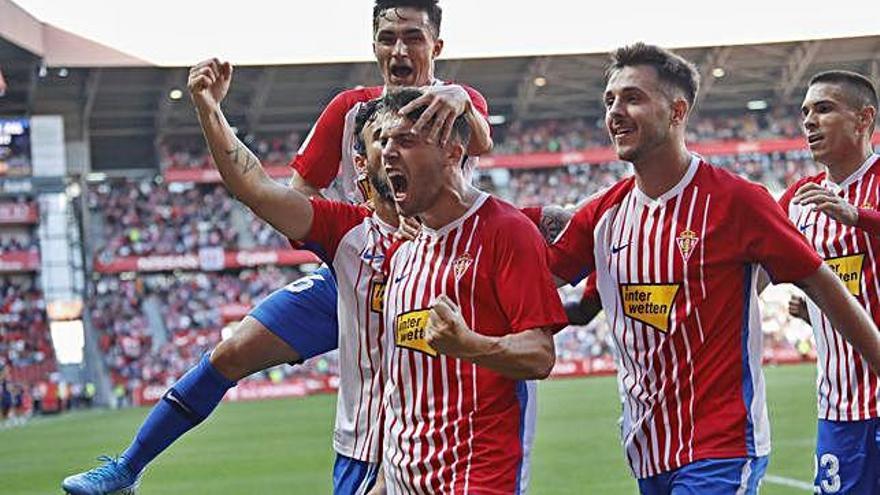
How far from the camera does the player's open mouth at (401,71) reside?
538 centimetres

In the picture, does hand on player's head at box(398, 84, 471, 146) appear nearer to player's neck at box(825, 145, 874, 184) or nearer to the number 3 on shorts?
player's neck at box(825, 145, 874, 184)

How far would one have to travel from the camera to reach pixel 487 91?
145 ft

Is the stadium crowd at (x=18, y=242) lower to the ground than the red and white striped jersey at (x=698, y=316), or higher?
higher

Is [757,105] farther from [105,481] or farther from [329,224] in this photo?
[329,224]

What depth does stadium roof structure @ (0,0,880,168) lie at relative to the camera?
39.3 metres

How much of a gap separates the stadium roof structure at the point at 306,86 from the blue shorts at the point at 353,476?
32807 millimetres

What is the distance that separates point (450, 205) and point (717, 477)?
122cm

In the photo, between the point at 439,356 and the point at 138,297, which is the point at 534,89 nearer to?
the point at 138,297

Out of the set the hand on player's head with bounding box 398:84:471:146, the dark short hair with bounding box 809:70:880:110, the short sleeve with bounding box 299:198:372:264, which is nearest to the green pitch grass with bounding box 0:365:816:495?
the dark short hair with bounding box 809:70:880:110

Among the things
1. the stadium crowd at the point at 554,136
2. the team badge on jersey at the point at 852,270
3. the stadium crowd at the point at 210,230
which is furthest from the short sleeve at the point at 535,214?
the stadium crowd at the point at 554,136

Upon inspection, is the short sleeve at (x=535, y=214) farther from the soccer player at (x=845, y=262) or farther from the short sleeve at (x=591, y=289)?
the soccer player at (x=845, y=262)

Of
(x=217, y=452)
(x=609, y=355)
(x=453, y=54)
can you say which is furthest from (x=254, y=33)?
(x=217, y=452)

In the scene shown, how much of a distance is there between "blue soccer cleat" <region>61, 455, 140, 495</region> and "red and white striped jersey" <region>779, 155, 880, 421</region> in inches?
122

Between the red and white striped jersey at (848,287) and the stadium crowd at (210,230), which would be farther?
the stadium crowd at (210,230)
